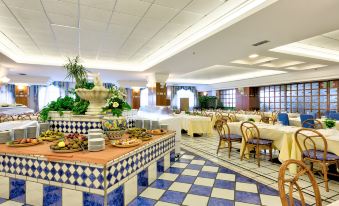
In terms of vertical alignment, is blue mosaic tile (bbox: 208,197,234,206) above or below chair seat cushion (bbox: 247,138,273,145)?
below

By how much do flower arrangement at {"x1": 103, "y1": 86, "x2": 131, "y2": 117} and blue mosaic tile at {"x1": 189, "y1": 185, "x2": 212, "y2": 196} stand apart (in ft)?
5.00

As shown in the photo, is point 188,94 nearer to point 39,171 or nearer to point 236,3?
point 236,3

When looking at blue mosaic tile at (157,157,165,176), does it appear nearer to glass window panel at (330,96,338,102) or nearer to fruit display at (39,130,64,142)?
fruit display at (39,130,64,142)

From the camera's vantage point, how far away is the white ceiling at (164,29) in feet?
11.8

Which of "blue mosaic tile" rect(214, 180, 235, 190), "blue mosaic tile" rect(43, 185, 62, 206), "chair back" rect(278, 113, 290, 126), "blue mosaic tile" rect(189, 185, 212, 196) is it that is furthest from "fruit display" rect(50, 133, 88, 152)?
"chair back" rect(278, 113, 290, 126)

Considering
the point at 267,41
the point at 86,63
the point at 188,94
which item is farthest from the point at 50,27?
the point at 188,94

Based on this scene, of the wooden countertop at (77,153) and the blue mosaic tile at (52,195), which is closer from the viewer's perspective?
the wooden countertop at (77,153)

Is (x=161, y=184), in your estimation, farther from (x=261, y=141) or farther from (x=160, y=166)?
(x=261, y=141)

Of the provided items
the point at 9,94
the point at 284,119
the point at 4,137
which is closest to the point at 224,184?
the point at 4,137

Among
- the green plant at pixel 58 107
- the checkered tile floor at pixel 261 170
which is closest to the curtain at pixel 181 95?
the checkered tile floor at pixel 261 170

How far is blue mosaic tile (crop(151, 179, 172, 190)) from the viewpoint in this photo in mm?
2843

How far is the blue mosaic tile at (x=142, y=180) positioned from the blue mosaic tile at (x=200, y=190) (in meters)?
0.62

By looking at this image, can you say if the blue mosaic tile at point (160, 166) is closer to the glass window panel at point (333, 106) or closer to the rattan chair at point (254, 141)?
the rattan chair at point (254, 141)

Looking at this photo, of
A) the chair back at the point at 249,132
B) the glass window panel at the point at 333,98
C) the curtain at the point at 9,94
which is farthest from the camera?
the curtain at the point at 9,94
